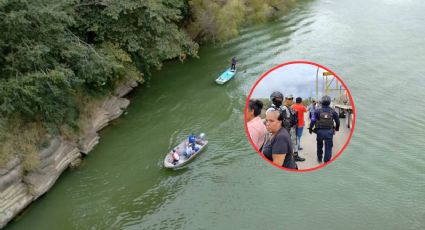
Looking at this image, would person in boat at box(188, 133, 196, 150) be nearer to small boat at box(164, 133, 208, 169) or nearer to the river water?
small boat at box(164, 133, 208, 169)

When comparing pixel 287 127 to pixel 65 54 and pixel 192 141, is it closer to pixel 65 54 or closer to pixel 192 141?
pixel 192 141

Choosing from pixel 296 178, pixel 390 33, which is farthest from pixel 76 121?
pixel 390 33

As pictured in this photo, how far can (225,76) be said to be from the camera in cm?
1964

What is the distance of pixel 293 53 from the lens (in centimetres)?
2269

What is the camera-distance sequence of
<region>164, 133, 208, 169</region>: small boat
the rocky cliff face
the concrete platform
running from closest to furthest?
the concrete platform < the rocky cliff face < <region>164, 133, 208, 169</region>: small boat

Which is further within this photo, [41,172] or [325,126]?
[41,172]

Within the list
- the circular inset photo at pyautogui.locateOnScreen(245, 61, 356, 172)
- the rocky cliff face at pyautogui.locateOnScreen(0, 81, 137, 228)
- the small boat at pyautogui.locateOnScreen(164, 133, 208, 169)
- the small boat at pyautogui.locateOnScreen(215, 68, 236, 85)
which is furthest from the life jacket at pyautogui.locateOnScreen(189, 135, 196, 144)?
the circular inset photo at pyautogui.locateOnScreen(245, 61, 356, 172)

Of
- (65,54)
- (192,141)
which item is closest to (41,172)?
(65,54)

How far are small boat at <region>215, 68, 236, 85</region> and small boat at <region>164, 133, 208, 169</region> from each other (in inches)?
190

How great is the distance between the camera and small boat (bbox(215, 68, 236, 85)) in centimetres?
1932

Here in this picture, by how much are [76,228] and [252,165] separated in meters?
5.76

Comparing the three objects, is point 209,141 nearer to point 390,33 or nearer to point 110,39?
point 110,39

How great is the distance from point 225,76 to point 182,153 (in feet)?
21.0

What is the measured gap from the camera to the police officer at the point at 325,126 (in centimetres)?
387
